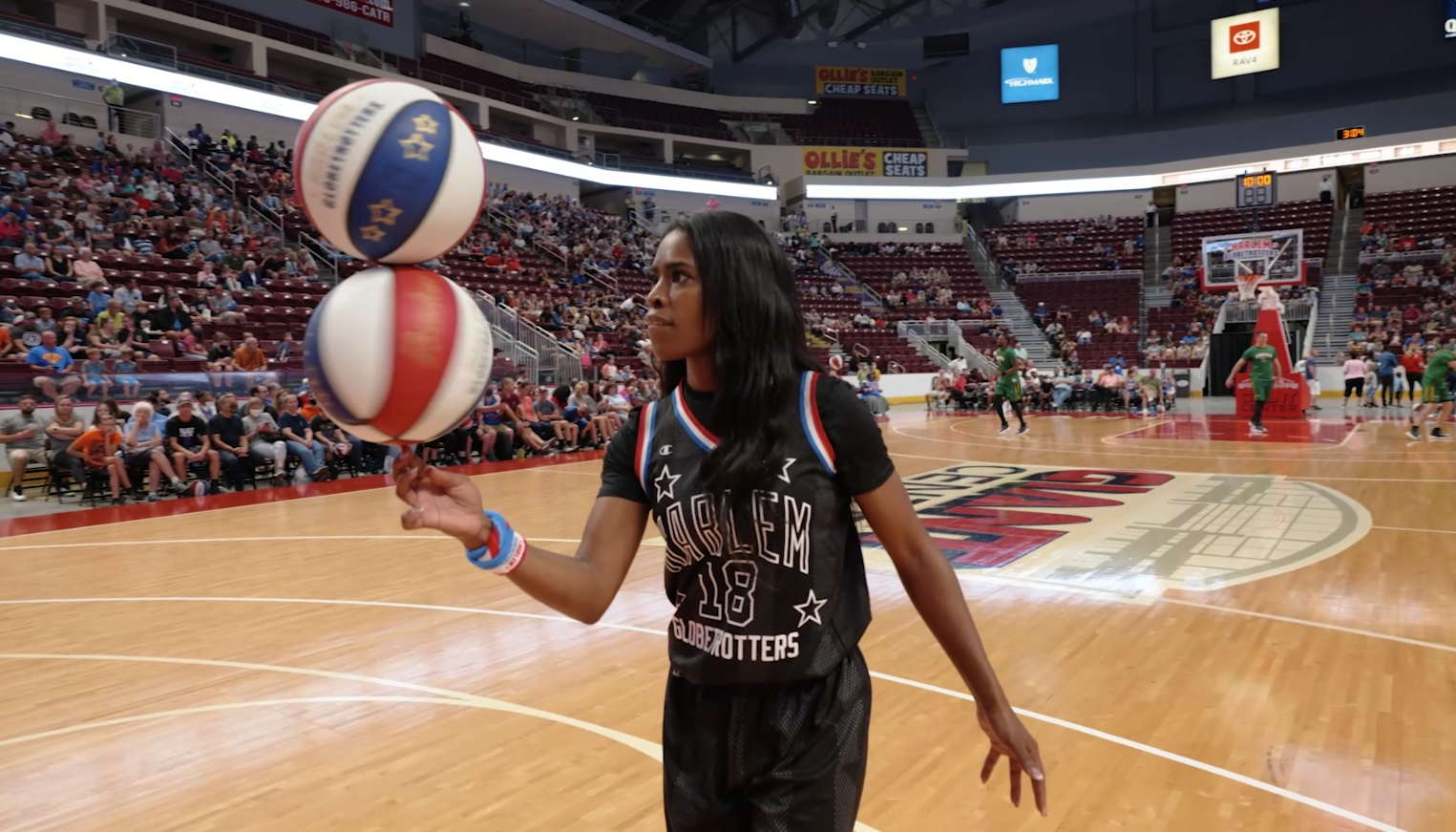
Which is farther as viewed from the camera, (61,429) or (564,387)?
(564,387)

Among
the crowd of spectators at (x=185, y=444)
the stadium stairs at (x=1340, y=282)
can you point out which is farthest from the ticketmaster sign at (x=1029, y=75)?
the crowd of spectators at (x=185, y=444)

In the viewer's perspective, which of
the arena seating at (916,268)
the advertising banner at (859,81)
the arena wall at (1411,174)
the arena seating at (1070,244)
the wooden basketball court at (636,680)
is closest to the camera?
the wooden basketball court at (636,680)

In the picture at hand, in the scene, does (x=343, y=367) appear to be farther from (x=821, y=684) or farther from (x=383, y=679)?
(x=383, y=679)

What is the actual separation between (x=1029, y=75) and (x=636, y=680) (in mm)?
36781

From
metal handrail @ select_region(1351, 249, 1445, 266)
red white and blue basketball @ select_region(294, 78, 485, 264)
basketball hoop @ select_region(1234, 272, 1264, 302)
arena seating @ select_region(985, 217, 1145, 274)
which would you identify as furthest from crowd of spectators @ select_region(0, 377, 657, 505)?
metal handrail @ select_region(1351, 249, 1445, 266)

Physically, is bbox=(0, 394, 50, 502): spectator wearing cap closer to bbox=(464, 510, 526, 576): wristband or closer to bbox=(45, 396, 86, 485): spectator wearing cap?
bbox=(45, 396, 86, 485): spectator wearing cap

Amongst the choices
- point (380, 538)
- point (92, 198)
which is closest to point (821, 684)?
point (380, 538)

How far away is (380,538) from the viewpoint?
23.9 feet

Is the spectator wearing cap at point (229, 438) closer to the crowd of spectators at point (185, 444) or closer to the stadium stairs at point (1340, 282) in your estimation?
the crowd of spectators at point (185, 444)

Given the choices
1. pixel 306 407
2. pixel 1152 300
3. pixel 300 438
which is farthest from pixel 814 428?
pixel 1152 300

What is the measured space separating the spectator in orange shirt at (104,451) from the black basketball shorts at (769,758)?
9906mm

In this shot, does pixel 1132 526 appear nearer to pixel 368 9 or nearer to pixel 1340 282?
pixel 368 9

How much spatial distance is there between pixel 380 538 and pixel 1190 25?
119ft

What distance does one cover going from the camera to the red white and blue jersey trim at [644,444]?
5.03ft
